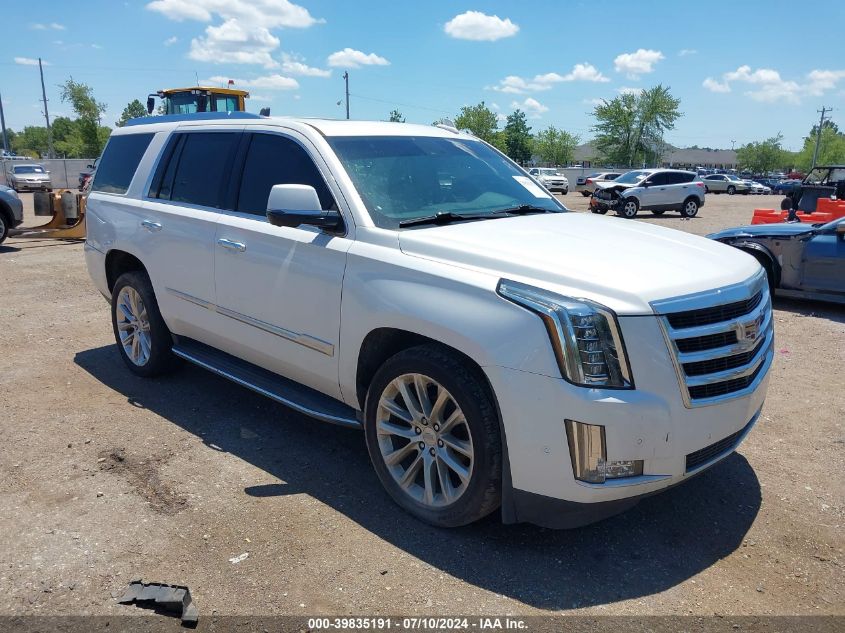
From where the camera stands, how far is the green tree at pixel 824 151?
340ft

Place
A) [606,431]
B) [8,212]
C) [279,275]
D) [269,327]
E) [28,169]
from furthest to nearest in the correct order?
[28,169] < [8,212] < [269,327] < [279,275] < [606,431]

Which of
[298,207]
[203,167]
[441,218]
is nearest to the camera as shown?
[298,207]

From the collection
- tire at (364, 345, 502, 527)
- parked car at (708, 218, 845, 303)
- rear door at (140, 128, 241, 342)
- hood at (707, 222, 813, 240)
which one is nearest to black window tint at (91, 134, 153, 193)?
rear door at (140, 128, 241, 342)

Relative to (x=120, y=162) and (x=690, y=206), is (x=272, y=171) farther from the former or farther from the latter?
(x=690, y=206)

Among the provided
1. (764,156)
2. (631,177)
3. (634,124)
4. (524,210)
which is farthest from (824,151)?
(524,210)

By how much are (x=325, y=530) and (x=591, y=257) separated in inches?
74.2

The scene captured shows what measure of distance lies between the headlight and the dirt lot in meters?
0.96

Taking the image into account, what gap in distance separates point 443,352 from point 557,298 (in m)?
0.64

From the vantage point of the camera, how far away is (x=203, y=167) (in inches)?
193

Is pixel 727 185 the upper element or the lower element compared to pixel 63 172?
lower

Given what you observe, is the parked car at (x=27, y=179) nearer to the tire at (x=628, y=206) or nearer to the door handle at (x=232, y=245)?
the tire at (x=628, y=206)

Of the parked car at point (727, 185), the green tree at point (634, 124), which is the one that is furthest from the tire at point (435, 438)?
the green tree at point (634, 124)

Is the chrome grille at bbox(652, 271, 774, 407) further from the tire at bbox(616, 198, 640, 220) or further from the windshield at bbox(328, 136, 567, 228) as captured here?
the tire at bbox(616, 198, 640, 220)

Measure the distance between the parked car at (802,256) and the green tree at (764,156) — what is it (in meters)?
119
